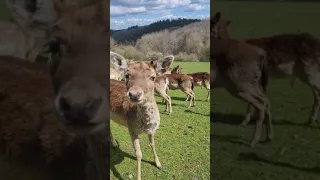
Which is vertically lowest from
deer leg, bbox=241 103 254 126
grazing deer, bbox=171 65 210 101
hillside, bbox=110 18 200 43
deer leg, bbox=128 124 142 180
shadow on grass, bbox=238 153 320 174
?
shadow on grass, bbox=238 153 320 174

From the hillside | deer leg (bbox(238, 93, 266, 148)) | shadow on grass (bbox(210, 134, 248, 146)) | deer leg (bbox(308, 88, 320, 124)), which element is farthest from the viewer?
→ deer leg (bbox(308, 88, 320, 124))

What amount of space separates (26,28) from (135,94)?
1.07 meters

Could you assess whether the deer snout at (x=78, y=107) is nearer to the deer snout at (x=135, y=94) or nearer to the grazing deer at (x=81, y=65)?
the grazing deer at (x=81, y=65)

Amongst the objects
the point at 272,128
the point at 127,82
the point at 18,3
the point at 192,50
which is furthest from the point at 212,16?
the point at 18,3

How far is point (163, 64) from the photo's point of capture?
2.74 meters

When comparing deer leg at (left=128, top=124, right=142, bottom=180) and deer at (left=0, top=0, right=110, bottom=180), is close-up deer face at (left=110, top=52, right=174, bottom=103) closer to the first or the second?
deer at (left=0, top=0, right=110, bottom=180)

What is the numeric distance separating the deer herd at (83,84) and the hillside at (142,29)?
0.30ft

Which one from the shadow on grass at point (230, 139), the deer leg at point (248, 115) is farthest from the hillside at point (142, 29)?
the shadow on grass at point (230, 139)

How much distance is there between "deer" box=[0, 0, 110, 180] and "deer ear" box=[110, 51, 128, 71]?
0.08 meters

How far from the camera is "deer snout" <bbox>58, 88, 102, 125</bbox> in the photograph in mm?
2729

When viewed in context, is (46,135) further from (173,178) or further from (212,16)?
(212,16)

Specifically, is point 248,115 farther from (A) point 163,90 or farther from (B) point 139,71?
(B) point 139,71

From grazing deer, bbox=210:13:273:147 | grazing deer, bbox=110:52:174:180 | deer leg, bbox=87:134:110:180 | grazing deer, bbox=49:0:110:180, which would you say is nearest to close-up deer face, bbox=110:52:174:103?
grazing deer, bbox=110:52:174:180

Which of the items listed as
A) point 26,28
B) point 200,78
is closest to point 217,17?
point 200,78
